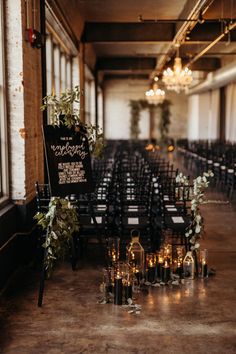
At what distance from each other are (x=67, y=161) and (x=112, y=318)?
1.56m

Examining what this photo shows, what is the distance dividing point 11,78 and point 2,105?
31 cm

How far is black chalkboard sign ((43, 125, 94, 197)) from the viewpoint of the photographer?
15.6 ft

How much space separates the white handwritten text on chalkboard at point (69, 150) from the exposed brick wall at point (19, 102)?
0.85 meters

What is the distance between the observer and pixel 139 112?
26.8 meters

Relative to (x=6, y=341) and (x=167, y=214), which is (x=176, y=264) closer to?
(x=167, y=214)

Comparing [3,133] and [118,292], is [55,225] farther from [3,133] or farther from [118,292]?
[3,133]

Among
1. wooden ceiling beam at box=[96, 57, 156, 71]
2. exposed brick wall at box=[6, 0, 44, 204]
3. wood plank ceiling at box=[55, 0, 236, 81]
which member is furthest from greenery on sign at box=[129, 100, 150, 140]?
exposed brick wall at box=[6, 0, 44, 204]

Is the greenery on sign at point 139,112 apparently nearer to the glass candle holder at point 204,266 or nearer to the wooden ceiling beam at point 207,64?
the wooden ceiling beam at point 207,64

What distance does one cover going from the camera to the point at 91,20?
479 inches

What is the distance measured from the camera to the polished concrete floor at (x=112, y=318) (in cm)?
371

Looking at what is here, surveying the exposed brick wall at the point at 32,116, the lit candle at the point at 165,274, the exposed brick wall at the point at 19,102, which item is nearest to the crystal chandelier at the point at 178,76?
Answer: the exposed brick wall at the point at 32,116

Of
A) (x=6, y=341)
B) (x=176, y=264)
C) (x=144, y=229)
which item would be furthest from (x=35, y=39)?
(x=6, y=341)

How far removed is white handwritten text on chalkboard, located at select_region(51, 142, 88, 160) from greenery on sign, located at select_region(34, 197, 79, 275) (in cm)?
46

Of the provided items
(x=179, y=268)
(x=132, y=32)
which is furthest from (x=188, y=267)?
(x=132, y=32)
